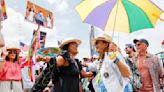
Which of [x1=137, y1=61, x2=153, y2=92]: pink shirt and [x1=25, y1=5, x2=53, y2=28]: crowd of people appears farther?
[x1=25, y1=5, x2=53, y2=28]: crowd of people

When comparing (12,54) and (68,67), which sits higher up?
(12,54)

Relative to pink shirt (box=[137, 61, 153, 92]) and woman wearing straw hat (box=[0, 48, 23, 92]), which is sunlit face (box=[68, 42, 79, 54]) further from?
woman wearing straw hat (box=[0, 48, 23, 92])

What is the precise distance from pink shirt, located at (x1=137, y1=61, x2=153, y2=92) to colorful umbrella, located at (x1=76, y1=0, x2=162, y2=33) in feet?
3.09

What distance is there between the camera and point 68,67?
6.09 meters

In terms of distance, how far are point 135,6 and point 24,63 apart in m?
5.99

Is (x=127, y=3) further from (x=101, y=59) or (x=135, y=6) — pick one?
(x=101, y=59)

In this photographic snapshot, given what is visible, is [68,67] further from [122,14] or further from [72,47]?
[122,14]

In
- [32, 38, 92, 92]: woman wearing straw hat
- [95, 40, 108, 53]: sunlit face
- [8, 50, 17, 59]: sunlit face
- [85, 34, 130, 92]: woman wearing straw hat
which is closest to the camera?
[85, 34, 130, 92]: woman wearing straw hat

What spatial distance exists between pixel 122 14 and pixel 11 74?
399 centimetres

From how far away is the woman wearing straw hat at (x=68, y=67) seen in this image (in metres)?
5.98

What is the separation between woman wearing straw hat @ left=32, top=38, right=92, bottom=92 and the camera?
5.98 metres

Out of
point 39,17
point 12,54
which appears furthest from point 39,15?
point 12,54

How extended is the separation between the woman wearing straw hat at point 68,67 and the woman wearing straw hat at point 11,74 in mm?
3061

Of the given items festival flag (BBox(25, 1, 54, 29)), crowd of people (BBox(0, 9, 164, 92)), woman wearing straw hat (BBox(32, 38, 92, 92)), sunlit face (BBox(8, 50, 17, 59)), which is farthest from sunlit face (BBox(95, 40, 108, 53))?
festival flag (BBox(25, 1, 54, 29))
